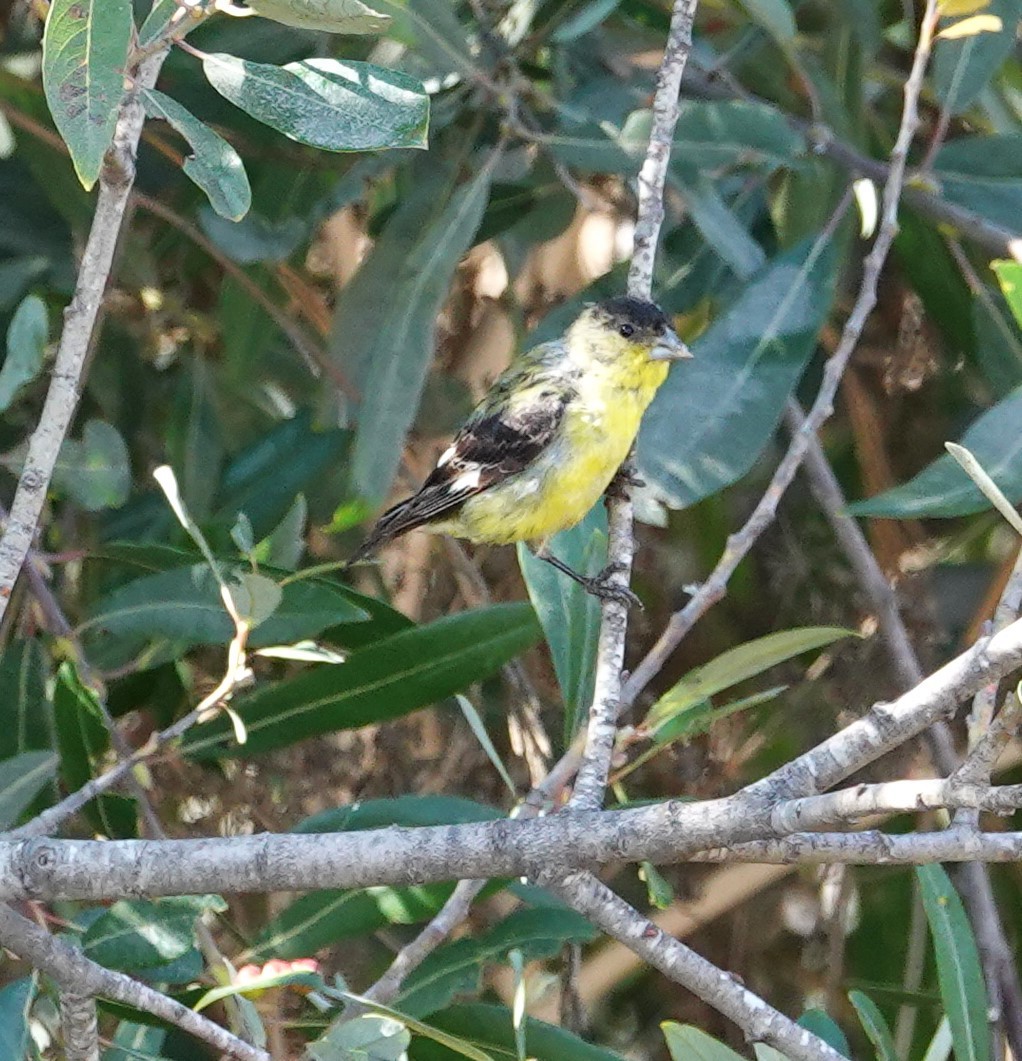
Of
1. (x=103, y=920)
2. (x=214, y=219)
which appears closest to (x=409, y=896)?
(x=103, y=920)

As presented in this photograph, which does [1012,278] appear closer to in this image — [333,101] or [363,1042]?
[333,101]

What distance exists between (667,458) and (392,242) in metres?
0.81

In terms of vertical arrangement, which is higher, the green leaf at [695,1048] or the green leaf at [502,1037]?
the green leaf at [695,1048]

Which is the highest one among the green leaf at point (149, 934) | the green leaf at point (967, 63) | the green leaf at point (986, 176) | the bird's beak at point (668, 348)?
the green leaf at point (967, 63)

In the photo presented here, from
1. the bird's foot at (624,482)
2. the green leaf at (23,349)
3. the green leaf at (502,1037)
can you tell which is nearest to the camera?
the green leaf at (502,1037)

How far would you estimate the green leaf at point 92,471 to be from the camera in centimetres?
259

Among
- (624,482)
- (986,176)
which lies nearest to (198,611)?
(624,482)

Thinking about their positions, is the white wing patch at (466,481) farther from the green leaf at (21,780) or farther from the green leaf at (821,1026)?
the green leaf at (821,1026)

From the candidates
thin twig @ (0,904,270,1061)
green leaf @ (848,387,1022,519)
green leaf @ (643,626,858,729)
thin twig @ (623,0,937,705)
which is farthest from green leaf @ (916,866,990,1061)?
thin twig @ (0,904,270,1061)

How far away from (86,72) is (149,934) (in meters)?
1.01

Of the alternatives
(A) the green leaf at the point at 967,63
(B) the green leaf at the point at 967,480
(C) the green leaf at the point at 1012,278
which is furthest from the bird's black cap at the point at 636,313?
(C) the green leaf at the point at 1012,278

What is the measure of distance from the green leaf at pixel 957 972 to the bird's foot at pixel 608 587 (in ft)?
1.63

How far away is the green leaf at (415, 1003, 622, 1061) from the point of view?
7.00ft

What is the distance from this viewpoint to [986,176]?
295cm
